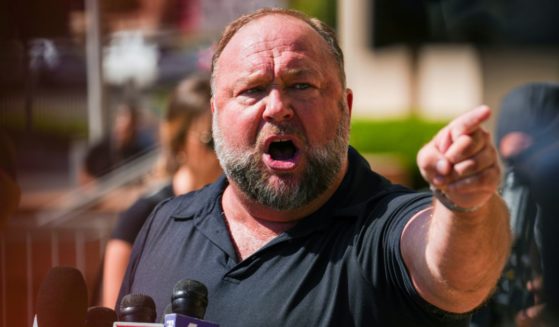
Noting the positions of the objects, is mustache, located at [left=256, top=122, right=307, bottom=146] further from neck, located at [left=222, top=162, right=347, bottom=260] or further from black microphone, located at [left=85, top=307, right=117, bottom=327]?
black microphone, located at [left=85, top=307, right=117, bottom=327]

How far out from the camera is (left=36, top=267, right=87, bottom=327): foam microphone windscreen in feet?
7.86

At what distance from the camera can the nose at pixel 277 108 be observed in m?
2.42

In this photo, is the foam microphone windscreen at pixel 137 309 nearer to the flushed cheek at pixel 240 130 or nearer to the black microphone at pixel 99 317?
the black microphone at pixel 99 317

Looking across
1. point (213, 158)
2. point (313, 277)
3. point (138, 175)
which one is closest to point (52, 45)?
point (213, 158)

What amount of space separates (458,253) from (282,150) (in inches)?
22.2

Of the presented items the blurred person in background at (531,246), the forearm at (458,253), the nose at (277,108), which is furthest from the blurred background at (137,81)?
the blurred person in background at (531,246)

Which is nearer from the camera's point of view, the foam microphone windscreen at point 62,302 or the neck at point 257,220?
the foam microphone windscreen at point 62,302

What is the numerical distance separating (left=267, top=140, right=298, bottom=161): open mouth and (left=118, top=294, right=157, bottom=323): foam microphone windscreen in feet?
1.42

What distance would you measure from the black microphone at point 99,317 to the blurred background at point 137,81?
0.62 metres

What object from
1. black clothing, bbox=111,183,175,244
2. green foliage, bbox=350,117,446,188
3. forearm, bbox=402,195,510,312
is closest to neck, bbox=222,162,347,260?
forearm, bbox=402,195,510,312

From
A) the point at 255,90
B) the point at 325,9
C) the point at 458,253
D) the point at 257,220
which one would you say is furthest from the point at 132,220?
the point at 325,9

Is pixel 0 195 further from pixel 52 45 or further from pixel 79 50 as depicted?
pixel 79 50

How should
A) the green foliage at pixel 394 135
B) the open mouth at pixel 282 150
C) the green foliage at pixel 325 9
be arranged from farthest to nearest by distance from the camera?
the green foliage at pixel 325 9 → the green foliage at pixel 394 135 → the open mouth at pixel 282 150

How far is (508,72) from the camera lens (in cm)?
1262
